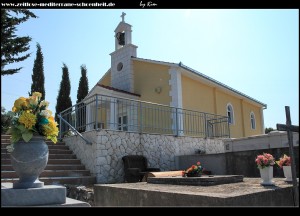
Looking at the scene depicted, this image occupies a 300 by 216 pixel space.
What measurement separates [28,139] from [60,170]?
592 centimetres

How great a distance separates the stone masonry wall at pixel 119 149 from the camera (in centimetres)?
884

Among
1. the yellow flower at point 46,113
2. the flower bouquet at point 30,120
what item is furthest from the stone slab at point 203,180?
the yellow flower at point 46,113

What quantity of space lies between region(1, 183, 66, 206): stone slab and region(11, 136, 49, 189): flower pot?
0.53 ft

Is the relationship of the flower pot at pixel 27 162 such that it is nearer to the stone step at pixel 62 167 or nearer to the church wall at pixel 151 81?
the stone step at pixel 62 167

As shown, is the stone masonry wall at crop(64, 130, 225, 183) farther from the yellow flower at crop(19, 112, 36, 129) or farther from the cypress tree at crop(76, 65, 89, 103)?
the cypress tree at crop(76, 65, 89, 103)

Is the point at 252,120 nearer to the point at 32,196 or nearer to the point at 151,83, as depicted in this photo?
the point at 151,83

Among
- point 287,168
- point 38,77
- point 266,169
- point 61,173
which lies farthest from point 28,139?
point 38,77

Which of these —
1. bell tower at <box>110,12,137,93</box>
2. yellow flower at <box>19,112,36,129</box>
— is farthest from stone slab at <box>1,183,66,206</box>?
bell tower at <box>110,12,137,93</box>

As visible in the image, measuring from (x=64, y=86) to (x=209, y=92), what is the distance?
514 inches

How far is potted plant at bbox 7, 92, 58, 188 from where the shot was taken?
2.95m

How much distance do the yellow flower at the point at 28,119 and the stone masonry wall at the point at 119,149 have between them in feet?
18.9

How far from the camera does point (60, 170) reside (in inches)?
336

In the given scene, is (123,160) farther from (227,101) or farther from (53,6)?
(227,101)

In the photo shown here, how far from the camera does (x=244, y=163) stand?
327 inches
